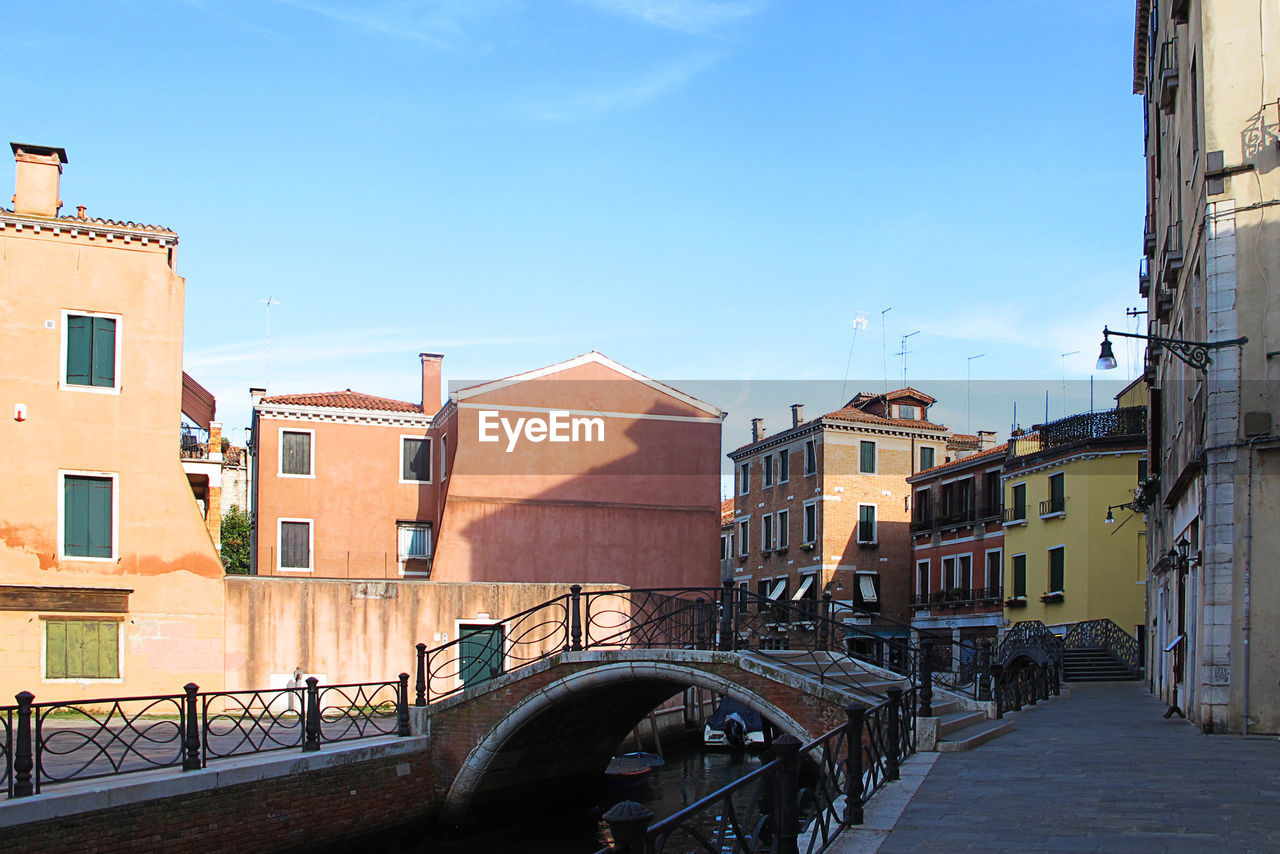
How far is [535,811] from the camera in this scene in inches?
806

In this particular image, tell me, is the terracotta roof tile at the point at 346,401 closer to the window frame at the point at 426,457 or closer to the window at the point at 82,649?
the window frame at the point at 426,457

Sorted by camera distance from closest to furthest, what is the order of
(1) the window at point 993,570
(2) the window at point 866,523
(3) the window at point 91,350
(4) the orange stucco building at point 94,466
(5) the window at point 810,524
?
(4) the orange stucco building at point 94,466 < (3) the window at point 91,350 < (1) the window at point 993,570 < (5) the window at point 810,524 < (2) the window at point 866,523

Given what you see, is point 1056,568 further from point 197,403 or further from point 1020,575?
point 197,403

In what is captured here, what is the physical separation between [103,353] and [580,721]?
37.5 feet

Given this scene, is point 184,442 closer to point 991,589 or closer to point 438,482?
point 438,482

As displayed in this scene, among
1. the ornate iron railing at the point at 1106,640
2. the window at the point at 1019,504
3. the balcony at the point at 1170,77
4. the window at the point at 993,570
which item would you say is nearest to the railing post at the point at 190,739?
the balcony at the point at 1170,77

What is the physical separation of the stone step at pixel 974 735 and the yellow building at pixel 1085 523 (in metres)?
19.1

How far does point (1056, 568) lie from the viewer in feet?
119

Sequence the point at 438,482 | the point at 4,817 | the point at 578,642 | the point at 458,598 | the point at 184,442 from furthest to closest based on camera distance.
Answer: the point at 438,482 → the point at 184,442 → the point at 458,598 → the point at 578,642 → the point at 4,817

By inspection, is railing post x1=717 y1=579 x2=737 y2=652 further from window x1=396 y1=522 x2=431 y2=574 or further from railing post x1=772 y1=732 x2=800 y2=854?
window x1=396 y1=522 x2=431 y2=574

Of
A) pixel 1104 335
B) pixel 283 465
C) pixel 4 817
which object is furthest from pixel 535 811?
pixel 283 465

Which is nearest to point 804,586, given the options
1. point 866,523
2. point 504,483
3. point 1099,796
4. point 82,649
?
point 866,523

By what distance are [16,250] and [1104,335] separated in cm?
1881

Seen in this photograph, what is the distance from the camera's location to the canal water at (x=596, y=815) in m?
18.1
